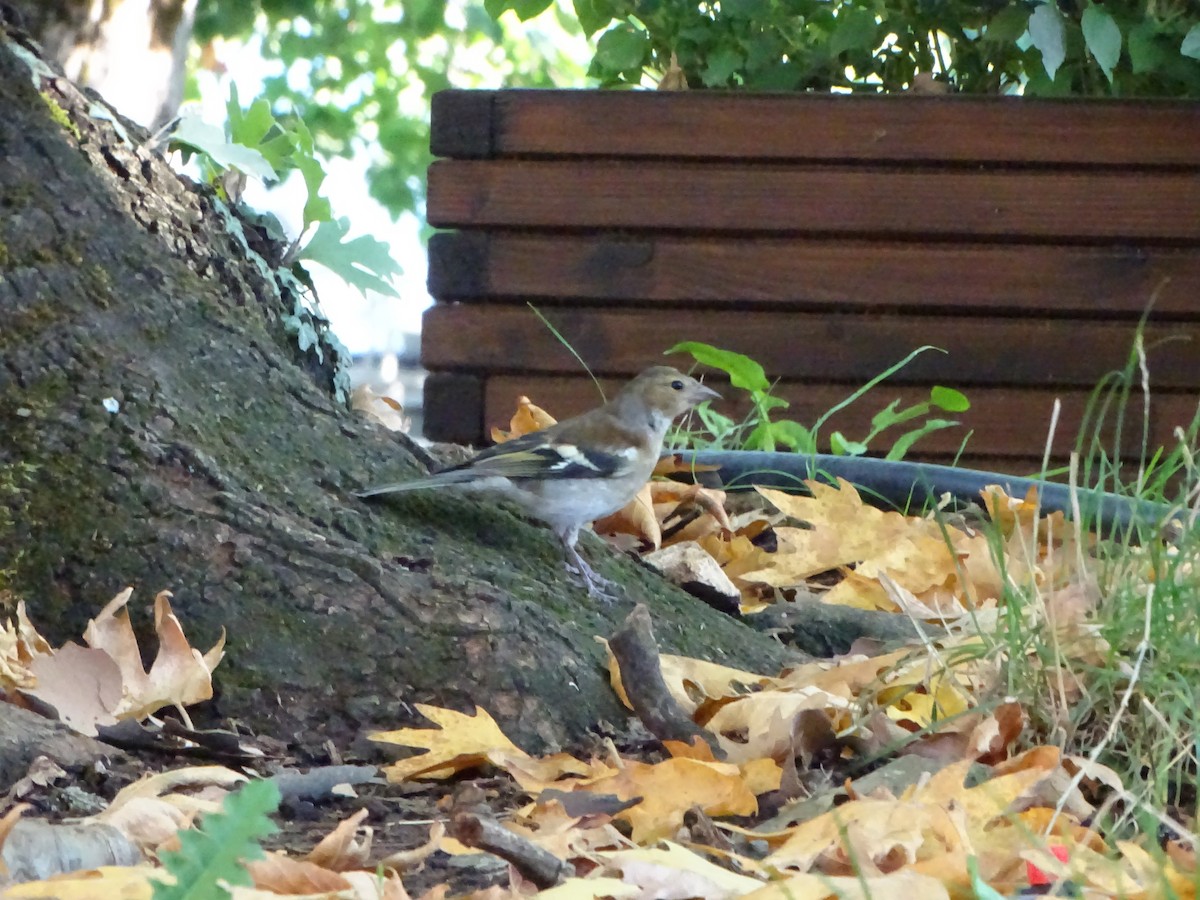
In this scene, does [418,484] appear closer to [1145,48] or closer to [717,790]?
[717,790]

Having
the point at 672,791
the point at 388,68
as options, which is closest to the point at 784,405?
the point at 672,791

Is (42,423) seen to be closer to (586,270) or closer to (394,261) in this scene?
(394,261)

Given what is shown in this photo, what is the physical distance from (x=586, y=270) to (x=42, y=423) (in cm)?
353

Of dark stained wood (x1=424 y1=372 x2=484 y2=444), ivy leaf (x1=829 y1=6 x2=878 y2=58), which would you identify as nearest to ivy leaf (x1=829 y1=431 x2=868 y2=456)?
dark stained wood (x1=424 y1=372 x2=484 y2=444)

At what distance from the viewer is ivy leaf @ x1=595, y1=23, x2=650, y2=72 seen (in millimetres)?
6281

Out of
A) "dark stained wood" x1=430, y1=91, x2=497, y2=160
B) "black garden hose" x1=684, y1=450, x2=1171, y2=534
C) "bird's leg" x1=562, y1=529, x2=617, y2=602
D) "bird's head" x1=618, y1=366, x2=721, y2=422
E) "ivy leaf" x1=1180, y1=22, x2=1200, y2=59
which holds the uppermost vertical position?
"ivy leaf" x1=1180, y1=22, x2=1200, y2=59

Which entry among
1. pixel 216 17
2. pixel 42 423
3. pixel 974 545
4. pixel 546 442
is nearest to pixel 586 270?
pixel 546 442

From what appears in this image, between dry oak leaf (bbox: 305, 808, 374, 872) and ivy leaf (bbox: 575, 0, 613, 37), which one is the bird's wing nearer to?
dry oak leaf (bbox: 305, 808, 374, 872)

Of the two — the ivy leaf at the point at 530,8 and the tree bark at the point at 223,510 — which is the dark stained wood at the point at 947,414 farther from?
the tree bark at the point at 223,510

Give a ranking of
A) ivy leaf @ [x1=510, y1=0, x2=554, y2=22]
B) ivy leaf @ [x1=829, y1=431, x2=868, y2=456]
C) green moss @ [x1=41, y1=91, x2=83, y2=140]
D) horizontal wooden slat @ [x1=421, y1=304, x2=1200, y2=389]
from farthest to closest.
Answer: ivy leaf @ [x1=510, y1=0, x2=554, y2=22]
horizontal wooden slat @ [x1=421, y1=304, x2=1200, y2=389]
ivy leaf @ [x1=829, y1=431, x2=868, y2=456]
green moss @ [x1=41, y1=91, x2=83, y2=140]

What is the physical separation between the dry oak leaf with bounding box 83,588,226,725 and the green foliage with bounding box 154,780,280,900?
96cm

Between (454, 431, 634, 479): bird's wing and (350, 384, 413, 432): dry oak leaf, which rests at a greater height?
(350, 384, 413, 432): dry oak leaf

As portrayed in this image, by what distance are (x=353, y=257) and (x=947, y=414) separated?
3.04 metres

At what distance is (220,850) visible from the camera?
123 centimetres
